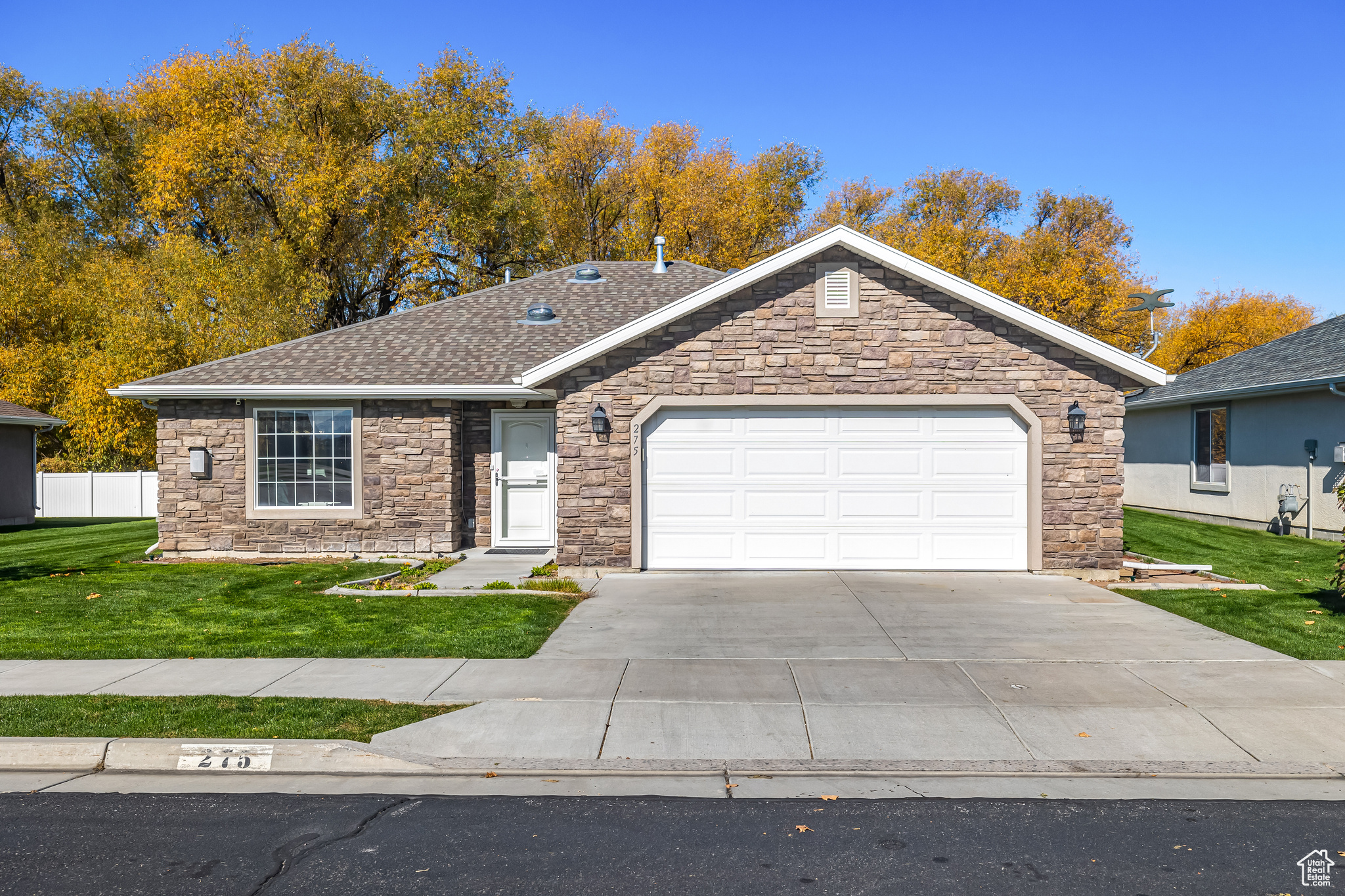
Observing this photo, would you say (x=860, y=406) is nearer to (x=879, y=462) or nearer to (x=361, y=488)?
(x=879, y=462)

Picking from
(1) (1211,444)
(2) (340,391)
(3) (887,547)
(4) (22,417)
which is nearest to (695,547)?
(3) (887,547)

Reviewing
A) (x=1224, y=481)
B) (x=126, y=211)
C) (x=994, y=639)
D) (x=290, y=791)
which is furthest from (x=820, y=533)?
(x=126, y=211)

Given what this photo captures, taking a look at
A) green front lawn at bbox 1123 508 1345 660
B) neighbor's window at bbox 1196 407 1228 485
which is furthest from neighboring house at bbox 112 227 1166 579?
neighbor's window at bbox 1196 407 1228 485

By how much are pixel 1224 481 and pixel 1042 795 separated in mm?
17715

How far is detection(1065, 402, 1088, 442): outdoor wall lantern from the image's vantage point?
1218 centimetres

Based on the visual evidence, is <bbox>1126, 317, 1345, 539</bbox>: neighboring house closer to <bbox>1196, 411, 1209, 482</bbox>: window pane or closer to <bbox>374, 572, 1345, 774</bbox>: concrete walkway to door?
<bbox>1196, 411, 1209, 482</bbox>: window pane

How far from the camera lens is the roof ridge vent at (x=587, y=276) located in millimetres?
19562

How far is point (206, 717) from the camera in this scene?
21.1 ft

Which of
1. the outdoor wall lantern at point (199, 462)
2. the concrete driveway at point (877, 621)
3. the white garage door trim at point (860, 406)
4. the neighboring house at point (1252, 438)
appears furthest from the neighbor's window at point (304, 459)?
the neighboring house at point (1252, 438)

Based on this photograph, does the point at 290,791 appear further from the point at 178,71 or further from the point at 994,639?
the point at 178,71

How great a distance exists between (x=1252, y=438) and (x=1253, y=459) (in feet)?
1.44

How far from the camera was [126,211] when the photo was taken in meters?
34.1

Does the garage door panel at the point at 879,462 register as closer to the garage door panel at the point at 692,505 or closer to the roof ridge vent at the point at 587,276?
the garage door panel at the point at 692,505

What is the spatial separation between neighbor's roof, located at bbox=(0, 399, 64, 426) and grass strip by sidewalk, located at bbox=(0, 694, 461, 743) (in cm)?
1896
